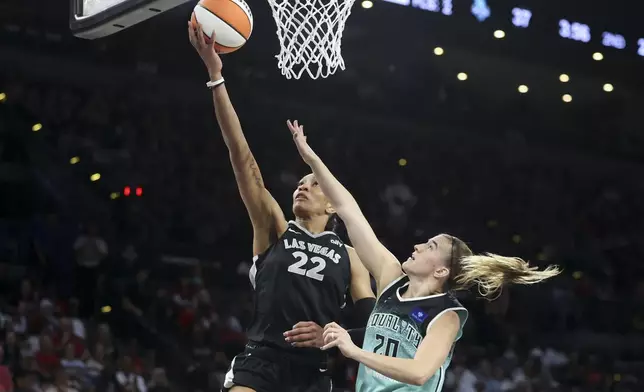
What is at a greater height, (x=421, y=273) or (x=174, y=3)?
(x=174, y=3)

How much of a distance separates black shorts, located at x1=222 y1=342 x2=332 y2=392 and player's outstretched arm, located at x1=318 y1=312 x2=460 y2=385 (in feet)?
3.11

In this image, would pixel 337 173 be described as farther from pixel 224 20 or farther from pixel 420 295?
pixel 420 295

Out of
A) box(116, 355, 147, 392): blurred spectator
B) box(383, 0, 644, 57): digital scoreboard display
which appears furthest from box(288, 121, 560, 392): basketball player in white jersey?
box(383, 0, 644, 57): digital scoreboard display

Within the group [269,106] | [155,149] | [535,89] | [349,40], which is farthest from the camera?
[535,89]

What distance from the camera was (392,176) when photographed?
12586mm

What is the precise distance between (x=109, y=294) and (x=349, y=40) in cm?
526

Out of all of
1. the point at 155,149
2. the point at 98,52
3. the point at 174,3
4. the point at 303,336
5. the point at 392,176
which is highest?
the point at 174,3

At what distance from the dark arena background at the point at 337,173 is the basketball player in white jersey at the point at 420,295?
4.42 meters

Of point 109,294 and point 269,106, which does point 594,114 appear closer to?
point 269,106

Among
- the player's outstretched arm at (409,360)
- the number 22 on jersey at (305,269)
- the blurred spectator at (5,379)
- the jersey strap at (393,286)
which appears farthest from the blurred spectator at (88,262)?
the player's outstretched arm at (409,360)

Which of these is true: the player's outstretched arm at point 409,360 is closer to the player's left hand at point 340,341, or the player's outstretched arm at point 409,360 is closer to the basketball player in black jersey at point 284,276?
the player's left hand at point 340,341

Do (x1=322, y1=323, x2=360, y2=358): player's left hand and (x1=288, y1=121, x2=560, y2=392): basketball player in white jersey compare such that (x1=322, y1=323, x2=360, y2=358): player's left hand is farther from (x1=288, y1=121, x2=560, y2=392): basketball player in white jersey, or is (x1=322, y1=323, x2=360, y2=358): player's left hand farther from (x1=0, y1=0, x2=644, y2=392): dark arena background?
(x1=0, y1=0, x2=644, y2=392): dark arena background

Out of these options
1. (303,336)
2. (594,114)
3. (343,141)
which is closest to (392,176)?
(343,141)

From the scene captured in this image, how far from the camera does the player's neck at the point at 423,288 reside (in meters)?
3.95
